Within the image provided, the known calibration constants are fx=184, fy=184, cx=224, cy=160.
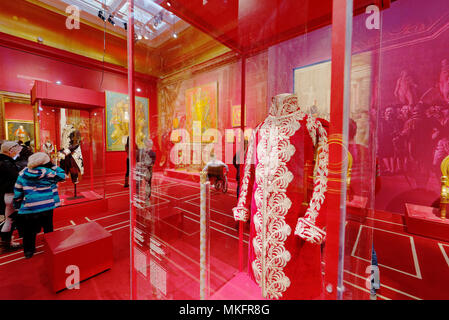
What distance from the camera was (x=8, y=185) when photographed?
8.41 ft

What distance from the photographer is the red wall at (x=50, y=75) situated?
498 centimetres

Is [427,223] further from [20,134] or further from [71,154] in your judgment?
[20,134]

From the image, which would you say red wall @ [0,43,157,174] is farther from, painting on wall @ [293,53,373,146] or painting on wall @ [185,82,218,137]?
painting on wall @ [293,53,373,146]

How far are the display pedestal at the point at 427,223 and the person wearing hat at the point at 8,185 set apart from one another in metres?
5.66

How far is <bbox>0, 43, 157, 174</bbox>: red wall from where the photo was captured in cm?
498

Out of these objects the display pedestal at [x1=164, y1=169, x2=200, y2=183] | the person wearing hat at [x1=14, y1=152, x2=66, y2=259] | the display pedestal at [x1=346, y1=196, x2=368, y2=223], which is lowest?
the person wearing hat at [x1=14, y1=152, x2=66, y2=259]

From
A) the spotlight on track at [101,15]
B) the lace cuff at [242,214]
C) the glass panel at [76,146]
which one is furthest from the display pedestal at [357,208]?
the spotlight on track at [101,15]

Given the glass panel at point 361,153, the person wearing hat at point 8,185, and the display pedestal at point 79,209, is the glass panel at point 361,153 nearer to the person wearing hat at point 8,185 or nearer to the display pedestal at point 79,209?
the person wearing hat at point 8,185

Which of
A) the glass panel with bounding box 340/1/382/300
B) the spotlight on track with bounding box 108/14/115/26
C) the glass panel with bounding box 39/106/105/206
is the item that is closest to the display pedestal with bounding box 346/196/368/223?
the glass panel with bounding box 340/1/382/300

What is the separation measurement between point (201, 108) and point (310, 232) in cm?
120

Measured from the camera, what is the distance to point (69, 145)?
4164 mm

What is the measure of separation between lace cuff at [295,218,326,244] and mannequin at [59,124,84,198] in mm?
4970

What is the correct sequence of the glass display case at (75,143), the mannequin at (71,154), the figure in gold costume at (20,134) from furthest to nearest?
the figure in gold costume at (20,134) → the mannequin at (71,154) → the glass display case at (75,143)
